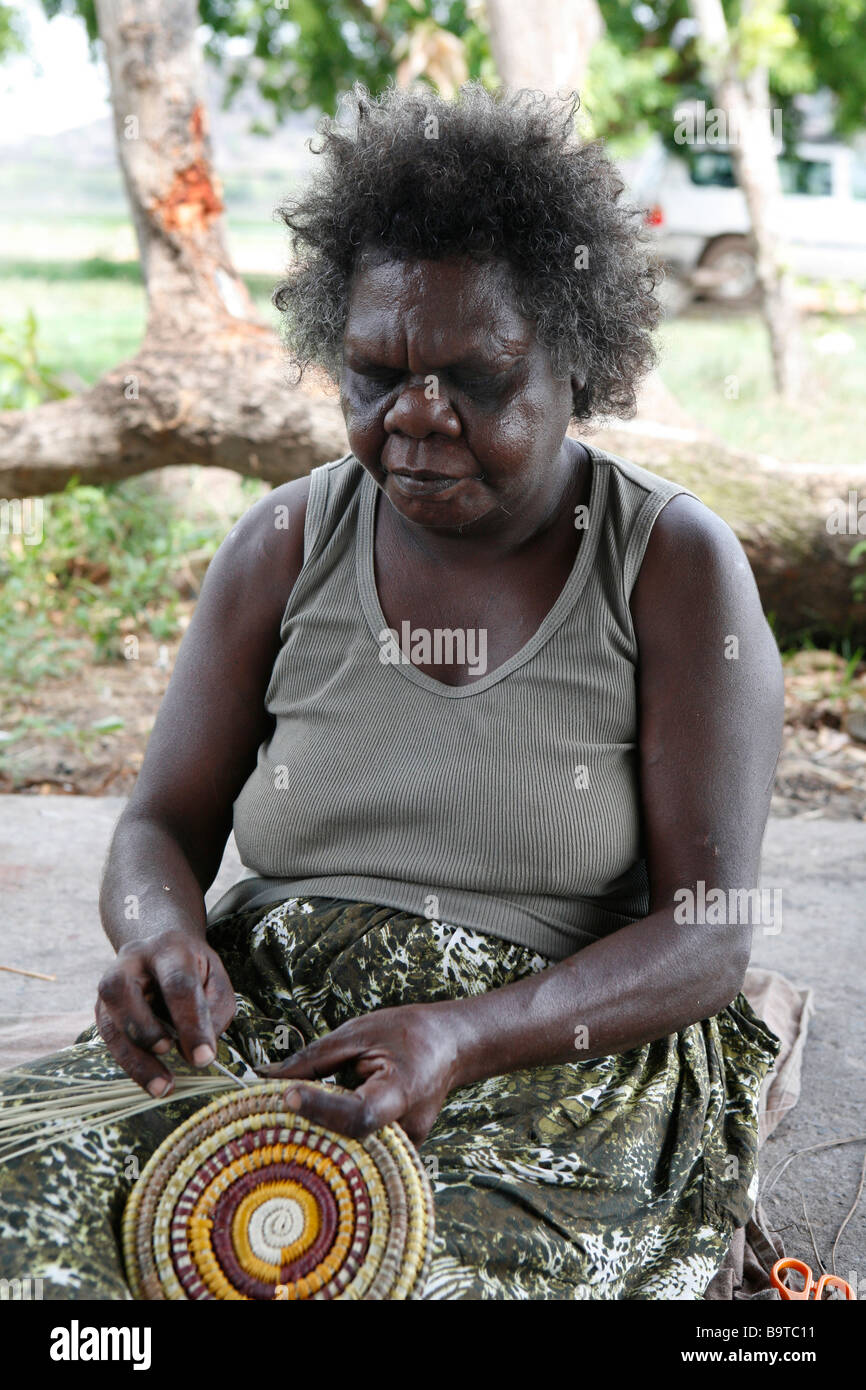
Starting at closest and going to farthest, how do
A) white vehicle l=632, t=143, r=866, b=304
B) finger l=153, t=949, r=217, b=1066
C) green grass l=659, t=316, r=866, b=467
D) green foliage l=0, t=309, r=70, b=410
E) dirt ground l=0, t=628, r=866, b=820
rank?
finger l=153, t=949, r=217, b=1066
dirt ground l=0, t=628, r=866, b=820
green foliage l=0, t=309, r=70, b=410
green grass l=659, t=316, r=866, b=467
white vehicle l=632, t=143, r=866, b=304

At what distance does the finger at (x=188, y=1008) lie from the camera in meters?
1.61

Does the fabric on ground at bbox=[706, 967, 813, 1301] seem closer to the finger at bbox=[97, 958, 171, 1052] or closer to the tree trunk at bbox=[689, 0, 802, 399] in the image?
the finger at bbox=[97, 958, 171, 1052]

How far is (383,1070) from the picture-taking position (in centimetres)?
151

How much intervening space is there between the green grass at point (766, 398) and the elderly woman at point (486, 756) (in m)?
4.02

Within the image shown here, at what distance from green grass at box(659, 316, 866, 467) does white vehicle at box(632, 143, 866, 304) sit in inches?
110

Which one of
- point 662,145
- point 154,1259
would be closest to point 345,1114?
point 154,1259

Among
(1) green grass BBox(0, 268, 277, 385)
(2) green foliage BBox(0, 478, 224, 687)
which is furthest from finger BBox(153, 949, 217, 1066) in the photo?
(1) green grass BBox(0, 268, 277, 385)

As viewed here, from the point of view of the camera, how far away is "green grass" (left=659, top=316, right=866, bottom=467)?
25.5ft

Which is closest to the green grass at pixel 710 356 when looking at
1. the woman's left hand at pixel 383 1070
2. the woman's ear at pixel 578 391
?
the woman's ear at pixel 578 391

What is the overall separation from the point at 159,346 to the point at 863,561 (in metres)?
2.61

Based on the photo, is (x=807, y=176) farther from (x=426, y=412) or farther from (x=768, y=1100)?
(x=426, y=412)

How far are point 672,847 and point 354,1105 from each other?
0.59m

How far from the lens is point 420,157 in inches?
72.3
